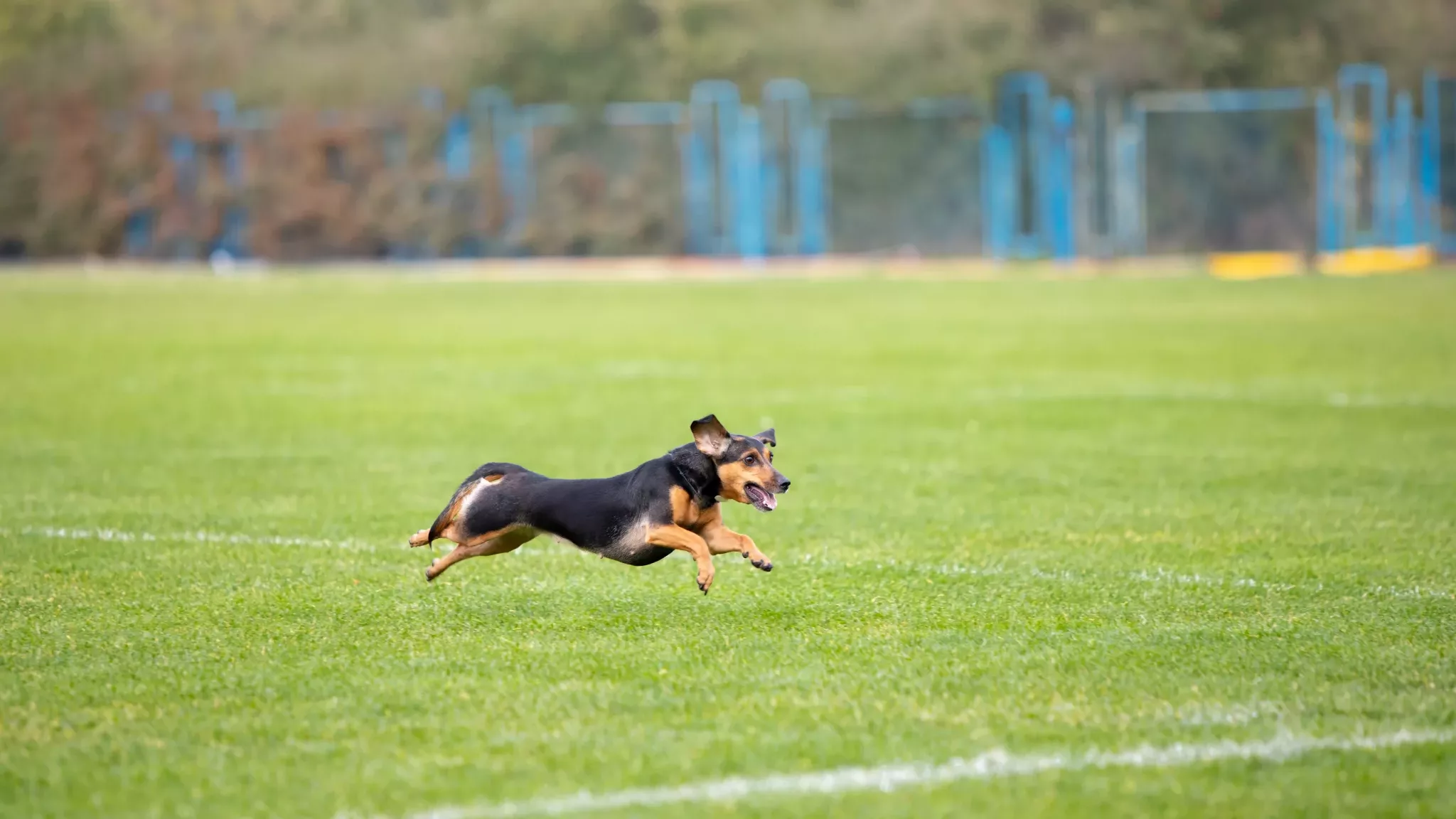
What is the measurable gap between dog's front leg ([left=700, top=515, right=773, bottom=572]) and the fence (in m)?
31.4

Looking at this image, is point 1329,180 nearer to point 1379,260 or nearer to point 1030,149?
point 1379,260

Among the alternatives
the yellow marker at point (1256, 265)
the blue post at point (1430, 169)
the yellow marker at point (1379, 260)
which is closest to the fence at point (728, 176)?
the blue post at point (1430, 169)

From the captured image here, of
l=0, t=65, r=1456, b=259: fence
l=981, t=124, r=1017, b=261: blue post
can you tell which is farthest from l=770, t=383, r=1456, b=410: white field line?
l=981, t=124, r=1017, b=261: blue post

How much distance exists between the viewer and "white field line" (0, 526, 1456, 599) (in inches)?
275

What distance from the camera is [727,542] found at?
6148 millimetres

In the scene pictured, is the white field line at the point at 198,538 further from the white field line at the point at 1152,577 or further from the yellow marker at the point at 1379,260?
the yellow marker at the point at 1379,260

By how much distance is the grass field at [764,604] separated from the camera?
461cm

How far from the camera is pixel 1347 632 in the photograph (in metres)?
6.13

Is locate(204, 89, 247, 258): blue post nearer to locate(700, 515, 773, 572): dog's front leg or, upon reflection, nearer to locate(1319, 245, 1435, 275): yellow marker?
locate(1319, 245, 1435, 275): yellow marker

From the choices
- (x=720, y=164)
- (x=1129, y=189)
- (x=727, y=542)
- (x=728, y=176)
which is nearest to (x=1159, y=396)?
(x=727, y=542)

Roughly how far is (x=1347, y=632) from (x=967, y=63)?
3804 centimetres

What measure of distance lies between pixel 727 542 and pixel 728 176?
35.3 metres

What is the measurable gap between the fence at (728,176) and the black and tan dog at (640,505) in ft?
103

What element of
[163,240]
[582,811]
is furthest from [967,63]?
[582,811]
